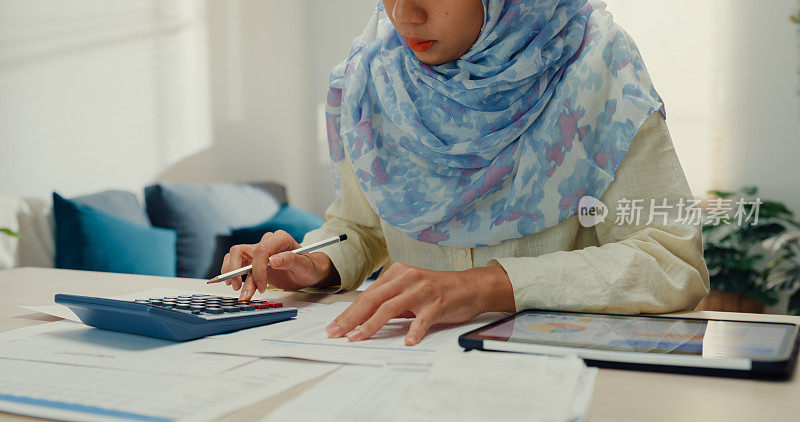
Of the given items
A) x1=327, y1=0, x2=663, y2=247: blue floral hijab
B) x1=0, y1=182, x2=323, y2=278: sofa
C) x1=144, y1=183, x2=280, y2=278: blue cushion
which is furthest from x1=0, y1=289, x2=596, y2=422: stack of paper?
x1=144, y1=183, x2=280, y2=278: blue cushion

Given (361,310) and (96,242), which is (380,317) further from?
(96,242)

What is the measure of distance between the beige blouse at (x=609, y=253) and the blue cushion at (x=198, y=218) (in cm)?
185

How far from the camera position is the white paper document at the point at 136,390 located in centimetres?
49

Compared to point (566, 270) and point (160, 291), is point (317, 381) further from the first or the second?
point (160, 291)

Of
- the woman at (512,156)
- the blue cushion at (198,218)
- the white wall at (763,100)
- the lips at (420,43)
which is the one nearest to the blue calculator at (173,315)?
the woman at (512,156)

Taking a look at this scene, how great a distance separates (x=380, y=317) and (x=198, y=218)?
242 centimetres

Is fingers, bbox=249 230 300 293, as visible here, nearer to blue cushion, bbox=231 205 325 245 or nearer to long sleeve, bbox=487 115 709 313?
long sleeve, bbox=487 115 709 313

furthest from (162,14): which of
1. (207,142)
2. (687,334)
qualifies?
(687,334)

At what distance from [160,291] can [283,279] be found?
0.20 m

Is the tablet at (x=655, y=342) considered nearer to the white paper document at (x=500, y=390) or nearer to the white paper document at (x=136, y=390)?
the white paper document at (x=500, y=390)

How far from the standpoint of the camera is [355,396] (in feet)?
1.69

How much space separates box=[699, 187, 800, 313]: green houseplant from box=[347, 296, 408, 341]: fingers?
3.06m

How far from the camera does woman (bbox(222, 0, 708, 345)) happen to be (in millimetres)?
875

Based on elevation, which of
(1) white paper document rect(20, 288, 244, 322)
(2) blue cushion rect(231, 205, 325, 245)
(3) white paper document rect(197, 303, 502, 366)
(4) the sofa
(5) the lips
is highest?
(5) the lips
